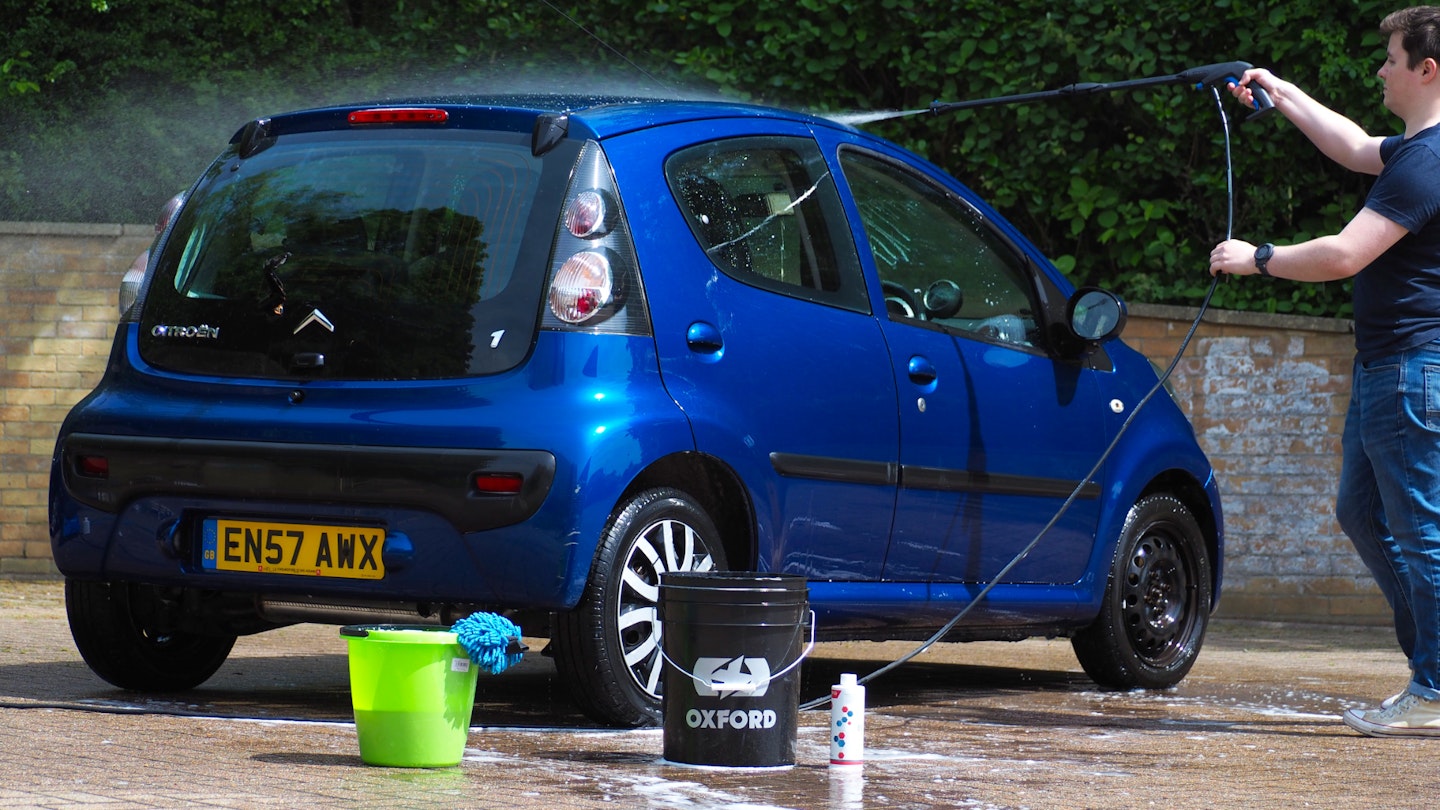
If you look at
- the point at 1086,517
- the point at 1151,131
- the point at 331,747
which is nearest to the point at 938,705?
the point at 1086,517

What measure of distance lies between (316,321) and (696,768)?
1.62 meters

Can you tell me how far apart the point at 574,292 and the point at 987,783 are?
5.34 ft

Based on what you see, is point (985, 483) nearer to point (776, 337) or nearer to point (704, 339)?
point (776, 337)

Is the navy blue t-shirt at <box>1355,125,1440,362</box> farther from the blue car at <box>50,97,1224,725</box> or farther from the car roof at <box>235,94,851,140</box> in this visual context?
the car roof at <box>235,94,851,140</box>

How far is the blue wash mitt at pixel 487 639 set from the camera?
4.66 m

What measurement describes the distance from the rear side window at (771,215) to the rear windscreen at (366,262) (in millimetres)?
495

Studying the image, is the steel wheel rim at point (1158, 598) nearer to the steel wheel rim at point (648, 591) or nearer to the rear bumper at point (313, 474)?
the steel wheel rim at point (648, 591)

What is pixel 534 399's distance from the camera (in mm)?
5039

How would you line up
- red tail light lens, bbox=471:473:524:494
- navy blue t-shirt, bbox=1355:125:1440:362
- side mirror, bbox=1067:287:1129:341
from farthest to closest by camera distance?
side mirror, bbox=1067:287:1129:341, navy blue t-shirt, bbox=1355:125:1440:362, red tail light lens, bbox=471:473:524:494

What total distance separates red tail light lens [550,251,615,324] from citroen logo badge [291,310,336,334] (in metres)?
0.64

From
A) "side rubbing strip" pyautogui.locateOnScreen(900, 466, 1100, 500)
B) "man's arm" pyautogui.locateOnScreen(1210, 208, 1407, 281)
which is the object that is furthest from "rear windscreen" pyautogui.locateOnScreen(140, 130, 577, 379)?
"man's arm" pyautogui.locateOnScreen(1210, 208, 1407, 281)

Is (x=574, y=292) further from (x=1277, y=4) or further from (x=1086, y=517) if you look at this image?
(x=1277, y=4)

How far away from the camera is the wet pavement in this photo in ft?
13.9

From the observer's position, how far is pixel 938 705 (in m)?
6.55
